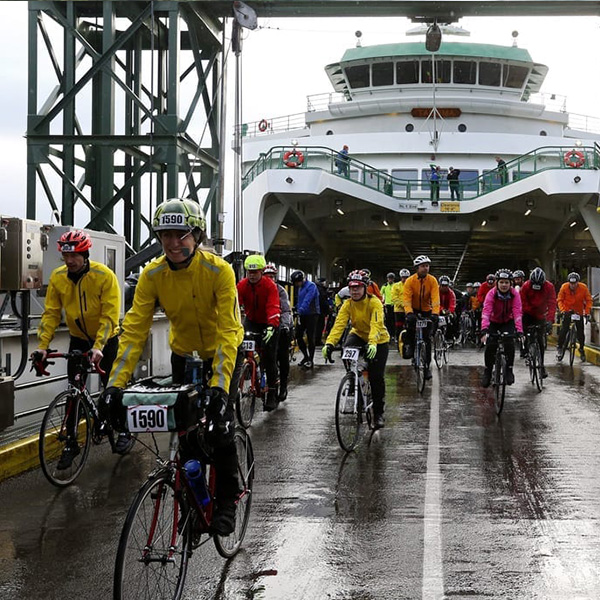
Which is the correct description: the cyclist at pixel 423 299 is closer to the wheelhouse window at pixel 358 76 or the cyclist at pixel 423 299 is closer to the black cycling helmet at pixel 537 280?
the black cycling helmet at pixel 537 280

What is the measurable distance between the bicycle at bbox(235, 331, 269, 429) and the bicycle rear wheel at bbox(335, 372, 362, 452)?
1.39 meters

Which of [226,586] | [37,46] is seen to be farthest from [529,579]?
[37,46]

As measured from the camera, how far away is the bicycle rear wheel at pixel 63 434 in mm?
7117

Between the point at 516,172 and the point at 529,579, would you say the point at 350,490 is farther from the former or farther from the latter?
the point at 516,172

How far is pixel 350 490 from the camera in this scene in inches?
282

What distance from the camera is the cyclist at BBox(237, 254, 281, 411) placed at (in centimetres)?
1088

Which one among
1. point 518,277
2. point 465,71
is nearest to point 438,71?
point 465,71

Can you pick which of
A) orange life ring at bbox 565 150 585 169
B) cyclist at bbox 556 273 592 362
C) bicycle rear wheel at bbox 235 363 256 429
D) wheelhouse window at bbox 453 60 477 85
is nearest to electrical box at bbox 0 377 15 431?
bicycle rear wheel at bbox 235 363 256 429

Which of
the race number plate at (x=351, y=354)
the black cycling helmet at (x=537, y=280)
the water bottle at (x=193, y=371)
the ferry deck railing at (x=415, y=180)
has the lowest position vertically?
the race number plate at (x=351, y=354)

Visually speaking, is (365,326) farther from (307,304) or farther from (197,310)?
(307,304)

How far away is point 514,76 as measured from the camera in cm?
4028

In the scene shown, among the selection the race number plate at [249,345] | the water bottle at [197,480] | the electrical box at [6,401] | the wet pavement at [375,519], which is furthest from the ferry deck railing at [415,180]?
the water bottle at [197,480]

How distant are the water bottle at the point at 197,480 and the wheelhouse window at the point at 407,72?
36891mm

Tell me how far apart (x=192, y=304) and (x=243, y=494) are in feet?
4.11
